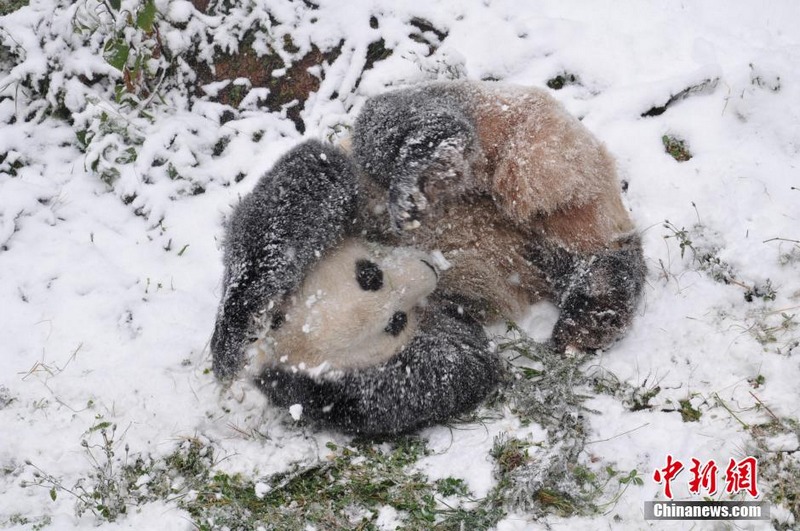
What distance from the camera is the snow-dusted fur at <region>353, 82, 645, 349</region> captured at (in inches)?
146

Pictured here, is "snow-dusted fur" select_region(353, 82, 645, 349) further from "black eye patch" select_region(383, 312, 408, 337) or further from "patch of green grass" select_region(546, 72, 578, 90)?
"patch of green grass" select_region(546, 72, 578, 90)

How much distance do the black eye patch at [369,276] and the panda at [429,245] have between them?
22 mm

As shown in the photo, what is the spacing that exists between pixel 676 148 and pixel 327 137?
8.35 feet

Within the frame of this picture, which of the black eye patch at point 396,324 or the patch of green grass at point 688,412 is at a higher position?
the black eye patch at point 396,324

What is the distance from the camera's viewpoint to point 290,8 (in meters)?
5.64

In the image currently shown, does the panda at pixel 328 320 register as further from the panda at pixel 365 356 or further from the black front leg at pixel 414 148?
the black front leg at pixel 414 148

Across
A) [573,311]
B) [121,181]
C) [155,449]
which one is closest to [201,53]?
[121,181]

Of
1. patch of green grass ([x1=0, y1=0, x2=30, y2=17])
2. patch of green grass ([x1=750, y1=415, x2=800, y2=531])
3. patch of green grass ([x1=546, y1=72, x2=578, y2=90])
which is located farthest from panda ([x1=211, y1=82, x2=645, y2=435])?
patch of green grass ([x1=0, y1=0, x2=30, y2=17])

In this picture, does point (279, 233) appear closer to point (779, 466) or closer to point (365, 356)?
point (365, 356)

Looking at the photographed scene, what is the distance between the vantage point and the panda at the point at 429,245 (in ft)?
11.7

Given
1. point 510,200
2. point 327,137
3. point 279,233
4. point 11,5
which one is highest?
point 11,5

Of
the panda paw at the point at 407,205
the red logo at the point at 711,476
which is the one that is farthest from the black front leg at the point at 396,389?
the red logo at the point at 711,476

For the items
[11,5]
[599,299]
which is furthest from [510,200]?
[11,5]

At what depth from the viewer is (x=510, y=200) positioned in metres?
3.79
